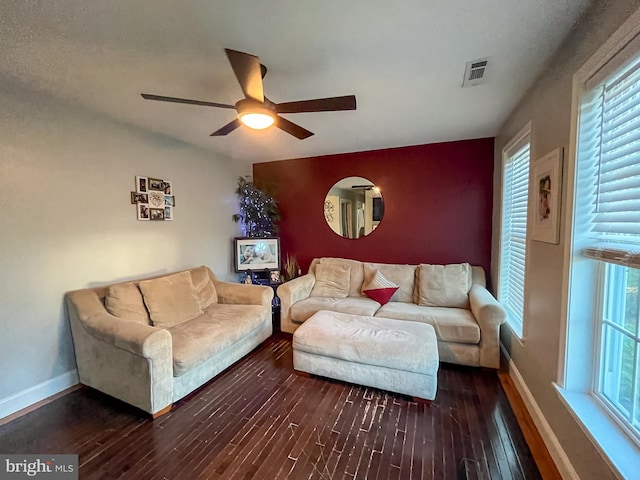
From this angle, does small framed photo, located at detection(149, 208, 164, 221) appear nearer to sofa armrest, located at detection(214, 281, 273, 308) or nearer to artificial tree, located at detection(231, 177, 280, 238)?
sofa armrest, located at detection(214, 281, 273, 308)

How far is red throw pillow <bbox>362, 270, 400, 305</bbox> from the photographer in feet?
11.1

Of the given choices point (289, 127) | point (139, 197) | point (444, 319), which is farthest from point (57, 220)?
point (444, 319)

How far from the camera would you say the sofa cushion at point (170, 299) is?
263 cm

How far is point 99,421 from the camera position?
6.64 feet

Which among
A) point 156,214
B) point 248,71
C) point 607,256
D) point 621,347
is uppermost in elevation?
point 248,71

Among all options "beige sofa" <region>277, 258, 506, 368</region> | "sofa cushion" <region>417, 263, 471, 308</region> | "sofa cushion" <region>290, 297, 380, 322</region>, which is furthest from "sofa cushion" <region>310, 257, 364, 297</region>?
"sofa cushion" <region>417, 263, 471, 308</region>

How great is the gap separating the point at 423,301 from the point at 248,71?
9.49 ft

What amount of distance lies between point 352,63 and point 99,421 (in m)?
3.09

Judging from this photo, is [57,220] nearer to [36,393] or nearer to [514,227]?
[36,393]

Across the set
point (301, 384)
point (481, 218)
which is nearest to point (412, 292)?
point (481, 218)

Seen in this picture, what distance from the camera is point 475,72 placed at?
1.91 meters

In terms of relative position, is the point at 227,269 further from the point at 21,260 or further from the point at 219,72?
the point at 219,72

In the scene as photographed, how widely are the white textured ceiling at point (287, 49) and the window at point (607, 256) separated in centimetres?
42

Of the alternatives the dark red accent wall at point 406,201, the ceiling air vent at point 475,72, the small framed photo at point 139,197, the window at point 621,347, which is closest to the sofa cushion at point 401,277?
the dark red accent wall at point 406,201
